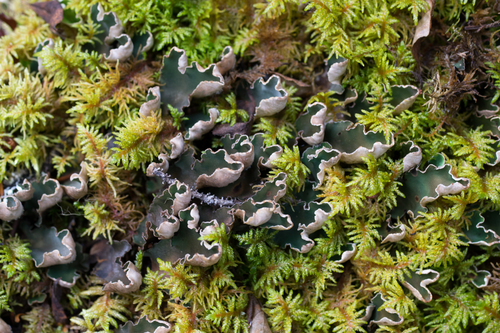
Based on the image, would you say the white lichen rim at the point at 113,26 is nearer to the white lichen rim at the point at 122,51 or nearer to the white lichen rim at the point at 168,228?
the white lichen rim at the point at 122,51

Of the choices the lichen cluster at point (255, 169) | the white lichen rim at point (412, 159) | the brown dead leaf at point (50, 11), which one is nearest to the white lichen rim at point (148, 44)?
the lichen cluster at point (255, 169)

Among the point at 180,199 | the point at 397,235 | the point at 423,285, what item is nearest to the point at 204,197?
the point at 180,199

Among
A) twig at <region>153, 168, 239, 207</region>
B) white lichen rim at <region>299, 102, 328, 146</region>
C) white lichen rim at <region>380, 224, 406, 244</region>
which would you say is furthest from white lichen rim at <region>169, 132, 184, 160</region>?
white lichen rim at <region>380, 224, 406, 244</region>

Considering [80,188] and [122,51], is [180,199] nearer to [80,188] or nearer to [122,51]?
[80,188]

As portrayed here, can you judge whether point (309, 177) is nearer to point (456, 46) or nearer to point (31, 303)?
point (456, 46)

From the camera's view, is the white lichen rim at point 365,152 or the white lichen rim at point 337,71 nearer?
the white lichen rim at point 365,152
